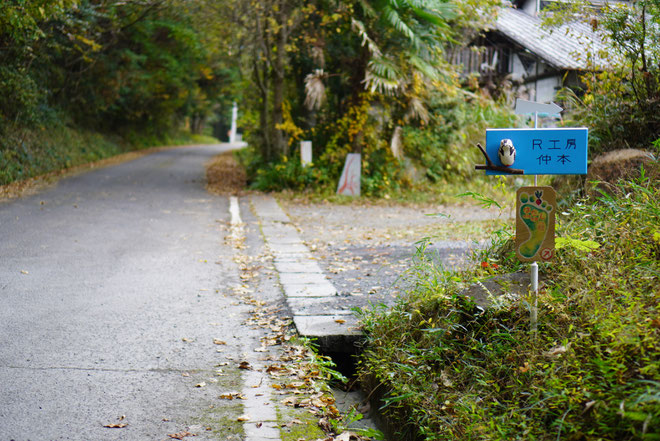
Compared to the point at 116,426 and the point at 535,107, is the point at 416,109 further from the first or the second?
the point at 116,426

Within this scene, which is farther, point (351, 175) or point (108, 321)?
point (351, 175)

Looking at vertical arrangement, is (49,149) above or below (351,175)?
above

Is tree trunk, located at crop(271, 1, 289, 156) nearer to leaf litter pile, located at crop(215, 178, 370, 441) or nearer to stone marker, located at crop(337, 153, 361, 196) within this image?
stone marker, located at crop(337, 153, 361, 196)

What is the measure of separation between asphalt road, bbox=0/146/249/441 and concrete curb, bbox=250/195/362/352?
57 centimetres

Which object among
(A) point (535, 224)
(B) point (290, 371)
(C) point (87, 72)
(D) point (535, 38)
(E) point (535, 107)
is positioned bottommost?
(B) point (290, 371)

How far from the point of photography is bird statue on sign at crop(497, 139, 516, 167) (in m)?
3.42

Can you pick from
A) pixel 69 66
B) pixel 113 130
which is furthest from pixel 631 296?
pixel 113 130

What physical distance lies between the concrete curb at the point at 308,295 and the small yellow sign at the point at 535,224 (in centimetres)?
153

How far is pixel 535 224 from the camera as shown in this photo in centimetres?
338

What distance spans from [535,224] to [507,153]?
461mm

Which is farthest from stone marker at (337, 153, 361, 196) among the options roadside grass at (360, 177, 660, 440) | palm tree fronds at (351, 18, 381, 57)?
roadside grass at (360, 177, 660, 440)

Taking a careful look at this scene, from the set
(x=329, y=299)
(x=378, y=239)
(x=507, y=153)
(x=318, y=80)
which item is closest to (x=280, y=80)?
(x=318, y=80)

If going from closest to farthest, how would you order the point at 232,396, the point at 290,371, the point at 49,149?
the point at 232,396
the point at 290,371
the point at 49,149

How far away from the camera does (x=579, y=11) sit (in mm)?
6090
